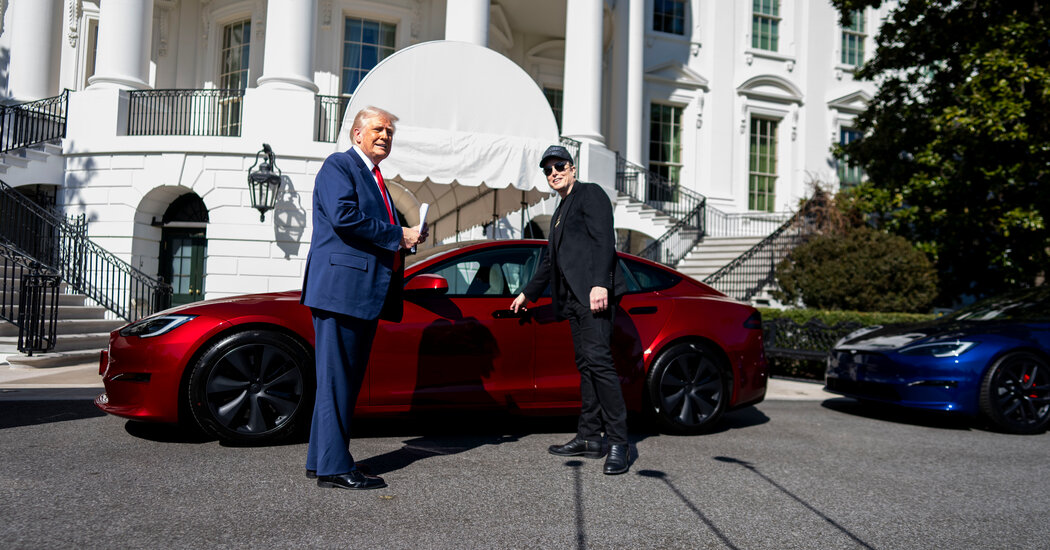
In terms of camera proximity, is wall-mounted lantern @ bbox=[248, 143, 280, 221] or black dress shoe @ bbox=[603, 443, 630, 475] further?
wall-mounted lantern @ bbox=[248, 143, 280, 221]

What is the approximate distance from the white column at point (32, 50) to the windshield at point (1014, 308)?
17.5 meters

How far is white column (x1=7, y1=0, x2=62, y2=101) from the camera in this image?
620 inches

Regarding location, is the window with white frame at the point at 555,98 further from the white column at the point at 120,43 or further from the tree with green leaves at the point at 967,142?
the white column at the point at 120,43

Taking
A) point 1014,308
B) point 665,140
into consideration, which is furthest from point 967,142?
point 665,140

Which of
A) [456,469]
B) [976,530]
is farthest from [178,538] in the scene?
[976,530]

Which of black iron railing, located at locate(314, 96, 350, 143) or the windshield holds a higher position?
black iron railing, located at locate(314, 96, 350, 143)

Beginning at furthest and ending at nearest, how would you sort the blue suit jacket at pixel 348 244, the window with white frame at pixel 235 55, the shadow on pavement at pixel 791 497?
the window with white frame at pixel 235 55 < the blue suit jacket at pixel 348 244 < the shadow on pavement at pixel 791 497

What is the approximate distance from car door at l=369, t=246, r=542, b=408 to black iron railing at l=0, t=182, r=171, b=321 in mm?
8609

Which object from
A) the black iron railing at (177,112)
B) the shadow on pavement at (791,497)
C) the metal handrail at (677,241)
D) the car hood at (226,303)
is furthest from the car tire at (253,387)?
the metal handrail at (677,241)

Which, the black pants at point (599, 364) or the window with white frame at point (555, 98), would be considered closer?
the black pants at point (599, 364)

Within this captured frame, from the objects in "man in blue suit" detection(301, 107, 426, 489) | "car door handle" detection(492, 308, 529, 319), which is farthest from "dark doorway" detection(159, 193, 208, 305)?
"man in blue suit" detection(301, 107, 426, 489)

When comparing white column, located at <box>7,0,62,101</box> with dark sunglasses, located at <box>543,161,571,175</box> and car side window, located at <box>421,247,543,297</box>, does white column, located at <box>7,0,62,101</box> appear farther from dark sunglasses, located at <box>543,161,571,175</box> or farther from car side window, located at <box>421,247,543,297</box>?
dark sunglasses, located at <box>543,161,571,175</box>

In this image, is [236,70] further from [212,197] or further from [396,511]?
[396,511]

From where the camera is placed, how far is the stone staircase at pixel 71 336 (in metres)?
9.05
